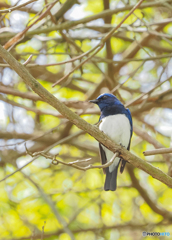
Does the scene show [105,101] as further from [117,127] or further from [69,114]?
[69,114]

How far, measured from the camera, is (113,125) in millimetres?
5770

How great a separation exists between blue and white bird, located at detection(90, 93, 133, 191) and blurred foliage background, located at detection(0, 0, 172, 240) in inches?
11.1

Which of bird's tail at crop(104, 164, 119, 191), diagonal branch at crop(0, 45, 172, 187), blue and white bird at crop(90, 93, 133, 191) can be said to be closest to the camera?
diagonal branch at crop(0, 45, 172, 187)

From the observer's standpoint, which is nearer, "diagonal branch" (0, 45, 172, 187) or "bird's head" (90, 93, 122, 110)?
"diagonal branch" (0, 45, 172, 187)

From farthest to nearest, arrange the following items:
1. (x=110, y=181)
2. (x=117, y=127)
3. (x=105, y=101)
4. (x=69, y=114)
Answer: (x=105, y=101) → (x=117, y=127) → (x=110, y=181) → (x=69, y=114)

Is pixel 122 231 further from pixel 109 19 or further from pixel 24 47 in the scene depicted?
pixel 24 47

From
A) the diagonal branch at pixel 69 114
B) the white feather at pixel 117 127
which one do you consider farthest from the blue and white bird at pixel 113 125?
the diagonal branch at pixel 69 114

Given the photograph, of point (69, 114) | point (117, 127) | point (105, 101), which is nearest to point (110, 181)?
point (117, 127)

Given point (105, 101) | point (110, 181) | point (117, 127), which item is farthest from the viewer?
point (105, 101)

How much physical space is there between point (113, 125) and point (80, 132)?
652mm

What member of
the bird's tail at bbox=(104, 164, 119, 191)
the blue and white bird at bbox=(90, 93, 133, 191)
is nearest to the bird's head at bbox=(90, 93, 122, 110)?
the blue and white bird at bbox=(90, 93, 133, 191)

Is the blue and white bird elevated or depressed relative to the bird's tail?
→ elevated

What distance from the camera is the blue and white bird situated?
5762 mm

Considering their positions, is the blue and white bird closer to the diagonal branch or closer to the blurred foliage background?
the blurred foliage background
